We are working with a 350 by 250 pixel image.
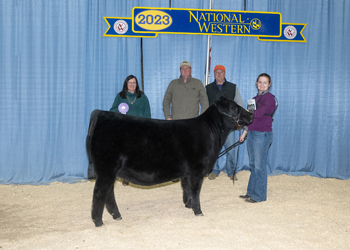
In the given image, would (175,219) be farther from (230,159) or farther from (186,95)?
(230,159)

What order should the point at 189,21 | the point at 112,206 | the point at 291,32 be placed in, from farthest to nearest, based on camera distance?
1. the point at 291,32
2. the point at 189,21
3. the point at 112,206

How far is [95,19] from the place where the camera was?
523cm

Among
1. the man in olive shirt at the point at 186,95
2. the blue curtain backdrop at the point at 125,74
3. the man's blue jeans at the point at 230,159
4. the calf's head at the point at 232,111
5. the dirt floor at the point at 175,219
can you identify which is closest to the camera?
the dirt floor at the point at 175,219

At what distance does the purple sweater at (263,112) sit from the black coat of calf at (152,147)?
1.27 ft

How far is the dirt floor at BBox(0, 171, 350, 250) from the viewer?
2.66 meters

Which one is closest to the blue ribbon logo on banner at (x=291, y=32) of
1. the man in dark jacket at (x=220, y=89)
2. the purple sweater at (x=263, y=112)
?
the man in dark jacket at (x=220, y=89)

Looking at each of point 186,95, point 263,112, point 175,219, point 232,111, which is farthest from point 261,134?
point 175,219

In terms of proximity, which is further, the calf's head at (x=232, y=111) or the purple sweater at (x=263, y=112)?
the purple sweater at (x=263, y=112)

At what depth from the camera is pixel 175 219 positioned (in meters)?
3.25

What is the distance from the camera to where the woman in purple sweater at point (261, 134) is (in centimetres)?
373

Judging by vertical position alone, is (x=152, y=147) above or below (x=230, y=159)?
above

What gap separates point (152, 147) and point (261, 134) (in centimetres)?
155

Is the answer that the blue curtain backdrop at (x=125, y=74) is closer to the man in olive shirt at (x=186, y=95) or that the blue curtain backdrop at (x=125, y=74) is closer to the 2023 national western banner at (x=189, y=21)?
the 2023 national western banner at (x=189, y=21)

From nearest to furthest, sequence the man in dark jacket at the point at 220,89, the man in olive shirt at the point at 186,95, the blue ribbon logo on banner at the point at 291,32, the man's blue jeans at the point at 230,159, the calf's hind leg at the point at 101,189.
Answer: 1. the calf's hind leg at the point at 101,189
2. the man in olive shirt at the point at 186,95
3. the man in dark jacket at the point at 220,89
4. the man's blue jeans at the point at 230,159
5. the blue ribbon logo on banner at the point at 291,32
